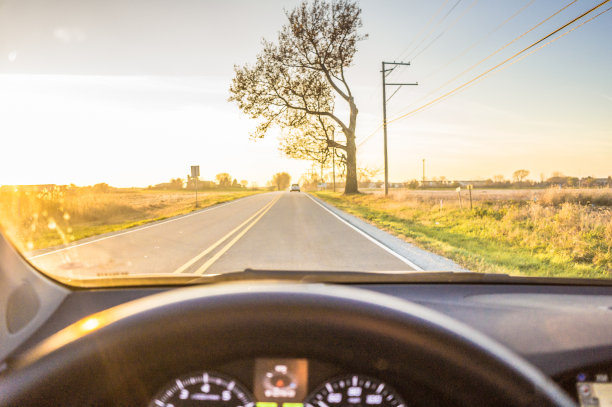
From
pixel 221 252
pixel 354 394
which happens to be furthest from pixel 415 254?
pixel 354 394

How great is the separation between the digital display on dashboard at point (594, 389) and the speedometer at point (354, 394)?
1198mm

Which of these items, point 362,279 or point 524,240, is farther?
point 524,240

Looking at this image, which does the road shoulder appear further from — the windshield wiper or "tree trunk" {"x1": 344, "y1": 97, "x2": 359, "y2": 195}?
"tree trunk" {"x1": 344, "y1": 97, "x2": 359, "y2": 195}

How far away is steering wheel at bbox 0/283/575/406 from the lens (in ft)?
4.22

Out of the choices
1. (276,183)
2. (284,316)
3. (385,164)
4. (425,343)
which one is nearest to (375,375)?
(425,343)

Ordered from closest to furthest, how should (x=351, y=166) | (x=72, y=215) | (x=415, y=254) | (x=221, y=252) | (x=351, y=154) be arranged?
(x=415, y=254) < (x=221, y=252) < (x=72, y=215) < (x=351, y=154) < (x=351, y=166)

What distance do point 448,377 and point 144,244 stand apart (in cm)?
1107

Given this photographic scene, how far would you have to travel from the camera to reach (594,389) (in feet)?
6.86

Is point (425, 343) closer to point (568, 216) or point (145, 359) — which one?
point (145, 359)

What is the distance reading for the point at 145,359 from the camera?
1351 mm

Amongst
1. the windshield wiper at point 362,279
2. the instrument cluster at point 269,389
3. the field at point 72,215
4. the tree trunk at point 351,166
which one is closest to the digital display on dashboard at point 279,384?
the instrument cluster at point 269,389

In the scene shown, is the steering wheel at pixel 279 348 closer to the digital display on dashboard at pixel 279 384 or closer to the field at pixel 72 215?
the digital display on dashboard at pixel 279 384

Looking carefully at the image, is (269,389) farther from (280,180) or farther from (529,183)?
(280,180)

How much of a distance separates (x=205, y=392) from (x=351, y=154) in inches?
1596
